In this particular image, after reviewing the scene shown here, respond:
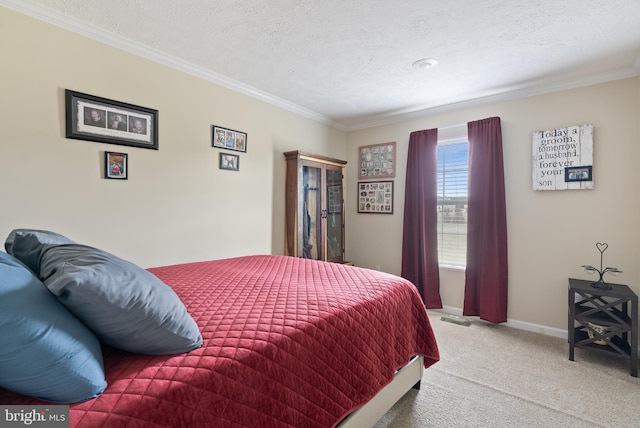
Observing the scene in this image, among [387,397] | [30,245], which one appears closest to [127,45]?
[30,245]

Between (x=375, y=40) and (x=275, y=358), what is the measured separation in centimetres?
227

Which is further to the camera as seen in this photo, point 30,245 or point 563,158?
point 563,158

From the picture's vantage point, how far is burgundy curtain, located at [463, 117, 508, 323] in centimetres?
319

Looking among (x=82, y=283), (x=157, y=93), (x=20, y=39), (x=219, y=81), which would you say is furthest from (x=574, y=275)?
(x=20, y=39)

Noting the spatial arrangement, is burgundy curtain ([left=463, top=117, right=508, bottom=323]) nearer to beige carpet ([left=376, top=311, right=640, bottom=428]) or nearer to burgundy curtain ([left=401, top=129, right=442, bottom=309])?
burgundy curtain ([left=401, top=129, right=442, bottom=309])

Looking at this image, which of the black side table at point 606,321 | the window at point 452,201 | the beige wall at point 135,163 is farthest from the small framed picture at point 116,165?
the black side table at point 606,321

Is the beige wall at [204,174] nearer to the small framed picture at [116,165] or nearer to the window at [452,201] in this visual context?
the small framed picture at [116,165]

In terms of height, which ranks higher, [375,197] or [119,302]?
[375,197]

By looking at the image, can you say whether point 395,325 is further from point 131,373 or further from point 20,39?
point 20,39

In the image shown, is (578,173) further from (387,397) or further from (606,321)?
(387,397)

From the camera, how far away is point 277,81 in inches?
120

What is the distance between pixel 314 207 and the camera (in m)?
3.81

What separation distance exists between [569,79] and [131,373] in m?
3.92

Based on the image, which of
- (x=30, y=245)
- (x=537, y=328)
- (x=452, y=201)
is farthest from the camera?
(x=452, y=201)
